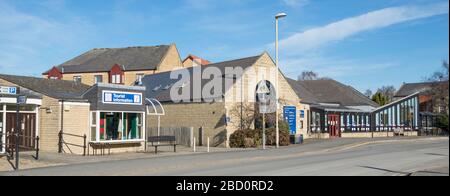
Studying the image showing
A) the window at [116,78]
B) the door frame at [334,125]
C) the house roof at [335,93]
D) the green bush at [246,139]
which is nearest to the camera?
the green bush at [246,139]

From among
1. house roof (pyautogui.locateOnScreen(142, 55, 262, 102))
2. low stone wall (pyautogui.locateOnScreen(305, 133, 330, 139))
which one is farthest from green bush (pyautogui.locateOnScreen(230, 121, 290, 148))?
low stone wall (pyautogui.locateOnScreen(305, 133, 330, 139))

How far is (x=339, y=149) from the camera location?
30.4 meters

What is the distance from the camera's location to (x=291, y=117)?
38906mm

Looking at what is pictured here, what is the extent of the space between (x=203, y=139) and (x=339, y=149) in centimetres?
963

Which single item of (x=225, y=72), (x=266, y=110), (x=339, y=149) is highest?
(x=225, y=72)

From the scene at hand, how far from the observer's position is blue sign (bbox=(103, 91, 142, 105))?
26.2 meters

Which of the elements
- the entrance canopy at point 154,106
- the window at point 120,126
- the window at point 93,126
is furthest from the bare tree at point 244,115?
the window at point 93,126

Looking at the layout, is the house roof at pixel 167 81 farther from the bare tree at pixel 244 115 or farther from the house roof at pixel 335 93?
the house roof at pixel 335 93

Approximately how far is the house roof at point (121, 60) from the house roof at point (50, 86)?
32.8 metres

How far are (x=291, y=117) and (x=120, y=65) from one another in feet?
114

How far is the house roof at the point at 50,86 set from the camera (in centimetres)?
2618

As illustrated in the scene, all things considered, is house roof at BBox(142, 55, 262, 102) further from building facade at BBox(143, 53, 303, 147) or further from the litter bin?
the litter bin

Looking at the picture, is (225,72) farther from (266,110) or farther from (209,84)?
(266,110)
